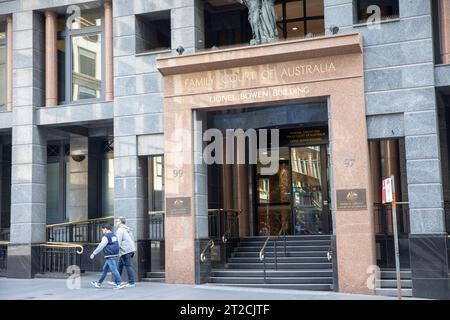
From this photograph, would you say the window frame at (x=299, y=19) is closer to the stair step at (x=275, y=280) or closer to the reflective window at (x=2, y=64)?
the stair step at (x=275, y=280)

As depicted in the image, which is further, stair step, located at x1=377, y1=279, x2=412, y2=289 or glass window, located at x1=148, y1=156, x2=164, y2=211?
glass window, located at x1=148, y1=156, x2=164, y2=211

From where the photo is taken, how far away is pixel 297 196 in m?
22.8

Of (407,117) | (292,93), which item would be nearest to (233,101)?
(292,93)

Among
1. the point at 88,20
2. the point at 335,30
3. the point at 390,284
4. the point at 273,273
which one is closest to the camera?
the point at 390,284

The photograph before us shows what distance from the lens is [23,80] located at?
70.2 ft

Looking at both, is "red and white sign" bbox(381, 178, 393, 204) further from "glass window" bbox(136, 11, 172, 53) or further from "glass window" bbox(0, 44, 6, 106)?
"glass window" bbox(0, 44, 6, 106)

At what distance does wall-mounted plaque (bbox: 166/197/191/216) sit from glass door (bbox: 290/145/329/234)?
5247mm

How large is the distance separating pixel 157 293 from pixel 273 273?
11.9 feet

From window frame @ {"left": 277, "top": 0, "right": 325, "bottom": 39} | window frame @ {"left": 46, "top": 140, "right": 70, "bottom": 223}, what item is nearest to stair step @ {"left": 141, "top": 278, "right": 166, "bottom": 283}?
window frame @ {"left": 46, "top": 140, "right": 70, "bottom": 223}

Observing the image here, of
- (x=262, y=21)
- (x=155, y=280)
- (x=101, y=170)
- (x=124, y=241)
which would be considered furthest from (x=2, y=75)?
(x=262, y=21)

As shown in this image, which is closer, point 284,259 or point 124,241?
point 124,241

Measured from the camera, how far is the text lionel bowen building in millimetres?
16719

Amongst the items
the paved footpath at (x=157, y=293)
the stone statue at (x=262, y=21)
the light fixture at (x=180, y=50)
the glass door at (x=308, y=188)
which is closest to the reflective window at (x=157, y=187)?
the glass door at (x=308, y=188)

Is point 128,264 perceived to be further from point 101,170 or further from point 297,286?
point 101,170
